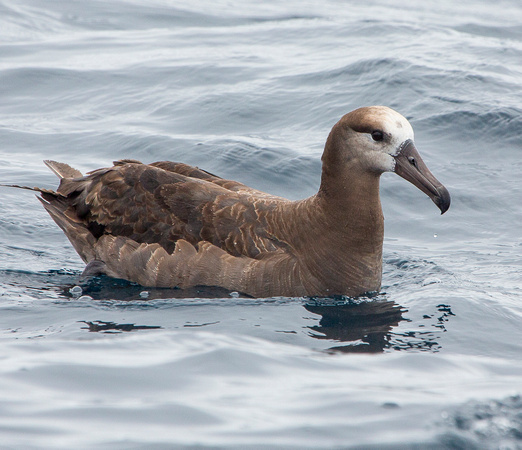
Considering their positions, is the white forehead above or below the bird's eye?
above

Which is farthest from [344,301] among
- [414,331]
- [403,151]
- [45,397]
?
[45,397]

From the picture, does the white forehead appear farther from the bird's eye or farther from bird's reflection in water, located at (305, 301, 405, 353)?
bird's reflection in water, located at (305, 301, 405, 353)

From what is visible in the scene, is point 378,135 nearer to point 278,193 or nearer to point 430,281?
point 430,281

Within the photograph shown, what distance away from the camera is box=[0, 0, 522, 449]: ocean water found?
17.0ft

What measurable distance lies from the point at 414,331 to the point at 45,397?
3.18 m

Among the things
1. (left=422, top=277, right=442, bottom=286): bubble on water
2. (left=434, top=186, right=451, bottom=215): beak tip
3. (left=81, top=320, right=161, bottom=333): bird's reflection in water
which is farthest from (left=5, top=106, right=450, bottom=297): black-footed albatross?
(left=81, top=320, right=161, bottom=333): bird's reflection in water

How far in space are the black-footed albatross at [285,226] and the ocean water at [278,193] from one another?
0.22 metres

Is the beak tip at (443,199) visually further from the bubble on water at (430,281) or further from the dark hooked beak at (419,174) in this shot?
the bubble on water at (430,281)

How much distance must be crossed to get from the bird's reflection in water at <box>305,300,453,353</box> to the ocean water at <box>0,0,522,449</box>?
1.1 inches

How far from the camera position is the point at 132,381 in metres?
5.59

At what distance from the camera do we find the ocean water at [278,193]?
5180 millimetres

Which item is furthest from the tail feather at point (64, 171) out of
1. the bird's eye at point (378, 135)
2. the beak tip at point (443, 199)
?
the beak tip at point (443, 199)

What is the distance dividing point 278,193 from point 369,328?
4617mm

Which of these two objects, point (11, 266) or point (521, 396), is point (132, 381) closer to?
point (521, 396)
